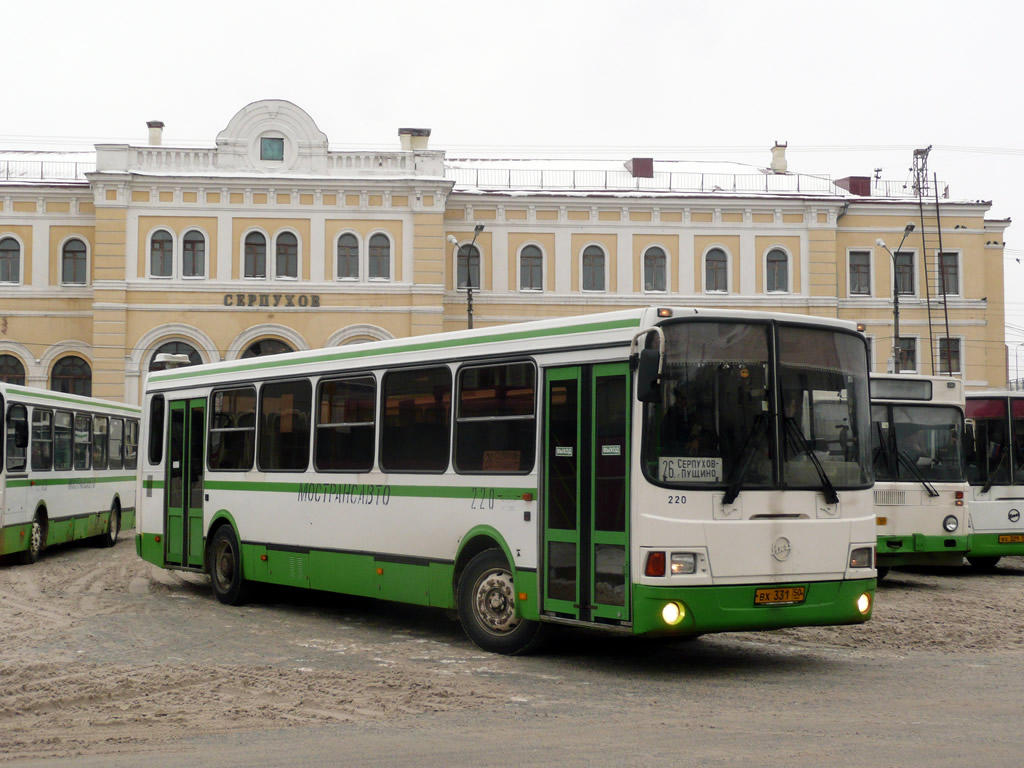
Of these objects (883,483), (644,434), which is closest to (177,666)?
(644,434)

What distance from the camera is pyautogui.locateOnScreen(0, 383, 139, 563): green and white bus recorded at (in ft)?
61.1

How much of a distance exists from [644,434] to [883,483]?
8350 mm

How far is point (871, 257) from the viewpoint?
49.9 meters

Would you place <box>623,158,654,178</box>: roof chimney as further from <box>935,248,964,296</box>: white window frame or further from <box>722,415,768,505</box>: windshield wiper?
<box>722,415,768,505</box>: windshield wiper

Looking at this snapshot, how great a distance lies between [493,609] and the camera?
34.4 feet

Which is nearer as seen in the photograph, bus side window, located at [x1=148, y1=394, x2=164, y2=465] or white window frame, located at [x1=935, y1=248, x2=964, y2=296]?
bus side window, located at [x1=148, y1=394, x2=164, y2=465]

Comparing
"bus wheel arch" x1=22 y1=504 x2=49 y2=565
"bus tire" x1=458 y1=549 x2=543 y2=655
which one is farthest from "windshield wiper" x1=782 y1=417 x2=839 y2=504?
"bus wheel arch" x1=22 y1=504 x2=49 y2=565

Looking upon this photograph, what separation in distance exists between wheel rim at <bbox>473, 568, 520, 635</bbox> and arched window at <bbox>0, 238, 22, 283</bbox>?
130ft

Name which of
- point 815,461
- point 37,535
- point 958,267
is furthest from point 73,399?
point 958,267

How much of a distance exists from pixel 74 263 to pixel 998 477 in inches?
1419

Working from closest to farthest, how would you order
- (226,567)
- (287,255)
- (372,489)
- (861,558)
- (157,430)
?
(861,558)
(372,489)
(226,567)
(157,430)
(287,255)

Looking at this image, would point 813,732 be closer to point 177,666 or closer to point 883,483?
point 177,666

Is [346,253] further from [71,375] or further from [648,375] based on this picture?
[648,375]

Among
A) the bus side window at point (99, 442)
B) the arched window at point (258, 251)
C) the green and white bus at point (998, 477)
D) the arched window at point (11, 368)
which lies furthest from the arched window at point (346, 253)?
the green and white bus at point (998, 477)
